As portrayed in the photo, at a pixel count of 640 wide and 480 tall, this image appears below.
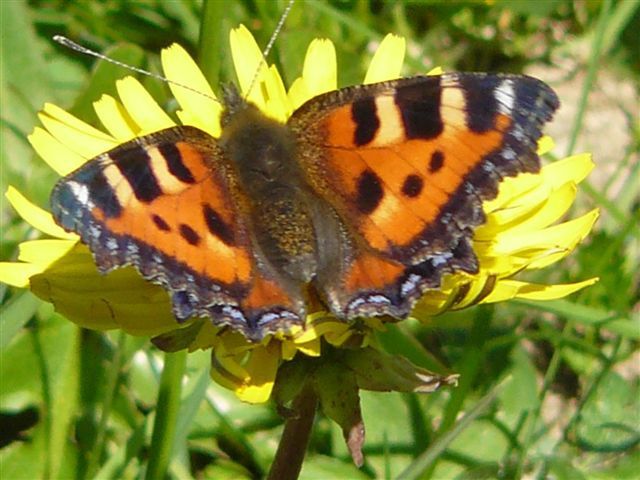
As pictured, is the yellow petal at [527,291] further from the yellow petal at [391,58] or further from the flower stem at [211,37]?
the flower stem at [211,37]

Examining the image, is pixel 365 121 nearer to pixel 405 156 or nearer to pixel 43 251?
pixel 405 156

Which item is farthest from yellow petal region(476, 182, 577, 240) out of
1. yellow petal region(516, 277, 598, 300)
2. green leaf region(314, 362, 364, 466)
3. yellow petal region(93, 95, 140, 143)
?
yellow petal region(93, 95, 140, 143)

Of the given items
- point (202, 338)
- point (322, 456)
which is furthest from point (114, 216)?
point (322, 456)

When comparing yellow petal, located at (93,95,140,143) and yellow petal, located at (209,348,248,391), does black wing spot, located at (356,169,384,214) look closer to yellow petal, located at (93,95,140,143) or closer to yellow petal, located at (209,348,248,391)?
yellow petal, located at (209,348,248,391)

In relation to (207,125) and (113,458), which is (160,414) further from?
(207,125)

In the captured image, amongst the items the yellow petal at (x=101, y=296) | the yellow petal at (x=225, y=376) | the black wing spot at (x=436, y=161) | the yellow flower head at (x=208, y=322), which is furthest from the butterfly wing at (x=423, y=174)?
the yellow petal at (x=101, y=296)
